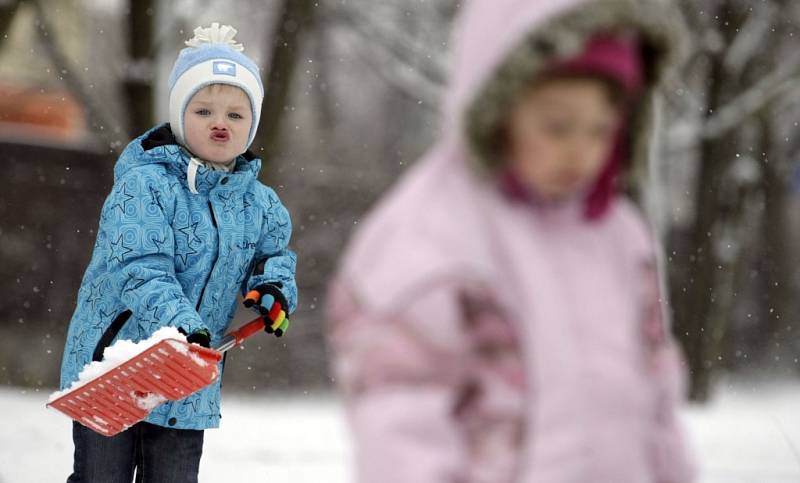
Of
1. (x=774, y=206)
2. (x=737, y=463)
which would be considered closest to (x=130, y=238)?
(x=737, y=463)

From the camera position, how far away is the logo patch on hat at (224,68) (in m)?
3.20

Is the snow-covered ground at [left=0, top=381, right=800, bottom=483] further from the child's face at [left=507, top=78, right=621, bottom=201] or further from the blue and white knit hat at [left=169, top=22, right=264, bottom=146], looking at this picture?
the child's face at [left=507, top=78, right=621, bottom=201]

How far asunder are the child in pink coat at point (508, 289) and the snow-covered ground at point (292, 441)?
3.87 metres

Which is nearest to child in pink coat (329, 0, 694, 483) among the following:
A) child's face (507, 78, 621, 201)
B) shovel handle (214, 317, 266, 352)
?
child's face (507, 78, 621, 201)

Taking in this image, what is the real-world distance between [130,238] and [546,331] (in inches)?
62.4

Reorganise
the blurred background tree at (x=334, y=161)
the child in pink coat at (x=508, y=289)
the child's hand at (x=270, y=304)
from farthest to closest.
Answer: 1. the blurred background tree at (x=334, y=161)
2. the child's hand at (x=270, y=304)
3. the child in pink coat at (x=508, y=289)

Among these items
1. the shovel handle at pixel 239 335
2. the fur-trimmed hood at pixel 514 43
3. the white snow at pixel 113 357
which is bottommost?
the fur-trimmed hood at pixel 514 43

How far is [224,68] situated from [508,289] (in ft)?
5.77

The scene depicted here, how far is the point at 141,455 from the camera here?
3223 mm

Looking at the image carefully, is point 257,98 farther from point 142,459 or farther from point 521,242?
point 521,242

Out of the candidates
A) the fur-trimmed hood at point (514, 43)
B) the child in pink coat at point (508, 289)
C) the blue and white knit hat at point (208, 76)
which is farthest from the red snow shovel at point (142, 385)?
the fur-trimmed hood at point (514, 43)

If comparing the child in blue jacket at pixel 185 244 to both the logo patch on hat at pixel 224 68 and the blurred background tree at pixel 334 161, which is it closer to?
the logo patch on hat at pixel 224 68

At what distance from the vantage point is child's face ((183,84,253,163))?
3.14m

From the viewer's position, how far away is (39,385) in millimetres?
8289
